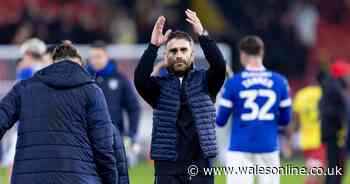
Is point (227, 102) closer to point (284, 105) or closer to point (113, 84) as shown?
point (284, 105)

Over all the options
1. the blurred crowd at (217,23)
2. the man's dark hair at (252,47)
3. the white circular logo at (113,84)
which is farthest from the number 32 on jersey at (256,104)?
the blurred crowd at (217,23)

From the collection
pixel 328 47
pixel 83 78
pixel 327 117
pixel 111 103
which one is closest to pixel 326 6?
pixel 328 47

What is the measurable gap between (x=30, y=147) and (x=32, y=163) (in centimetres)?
13

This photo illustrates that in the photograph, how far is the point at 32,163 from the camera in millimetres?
9867

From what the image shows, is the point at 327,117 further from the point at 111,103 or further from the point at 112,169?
the point at 112,169

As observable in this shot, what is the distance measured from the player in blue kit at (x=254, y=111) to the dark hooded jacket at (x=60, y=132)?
3.72 metres

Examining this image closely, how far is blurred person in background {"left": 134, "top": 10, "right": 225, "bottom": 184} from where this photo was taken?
432 inches

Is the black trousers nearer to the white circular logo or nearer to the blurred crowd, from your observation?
the white circular logo

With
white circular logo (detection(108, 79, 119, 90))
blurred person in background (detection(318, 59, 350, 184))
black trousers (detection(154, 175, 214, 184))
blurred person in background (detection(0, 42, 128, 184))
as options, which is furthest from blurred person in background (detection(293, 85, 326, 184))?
blurred person in background (detection(0, 42, 128, 184))

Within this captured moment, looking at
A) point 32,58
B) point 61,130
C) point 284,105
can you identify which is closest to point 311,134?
point 284,105

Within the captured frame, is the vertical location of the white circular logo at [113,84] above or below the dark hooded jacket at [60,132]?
above

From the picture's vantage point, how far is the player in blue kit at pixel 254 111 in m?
13.5

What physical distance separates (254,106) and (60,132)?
4025mm

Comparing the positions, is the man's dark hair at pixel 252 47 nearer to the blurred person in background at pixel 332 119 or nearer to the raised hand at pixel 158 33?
the raised hand at pixel 158 33
